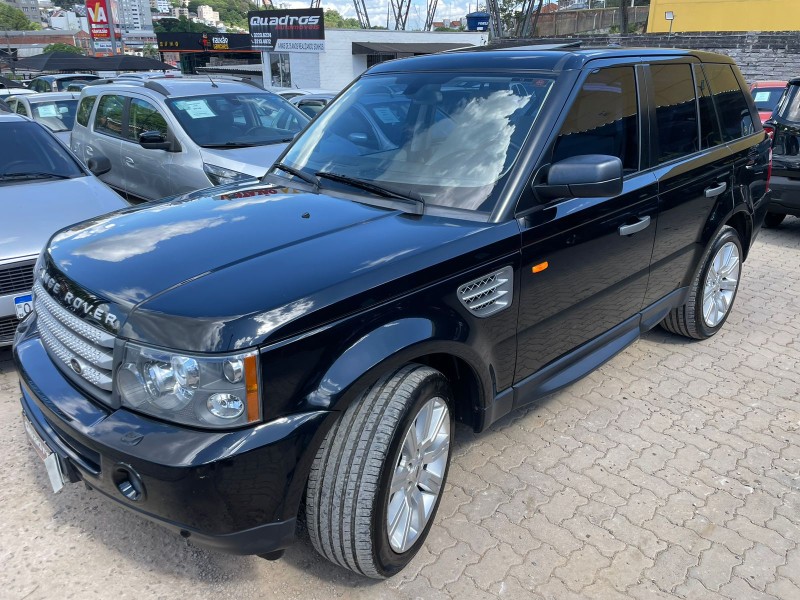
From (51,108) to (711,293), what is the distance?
35.4ft

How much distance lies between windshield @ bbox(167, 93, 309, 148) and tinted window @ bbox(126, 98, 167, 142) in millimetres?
200

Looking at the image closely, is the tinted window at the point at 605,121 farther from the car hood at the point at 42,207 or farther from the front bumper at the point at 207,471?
the car hood at the point at 42,207

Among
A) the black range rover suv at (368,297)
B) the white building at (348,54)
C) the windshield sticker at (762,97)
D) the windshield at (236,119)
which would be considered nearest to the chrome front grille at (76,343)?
the black range rover suv at (368,297)

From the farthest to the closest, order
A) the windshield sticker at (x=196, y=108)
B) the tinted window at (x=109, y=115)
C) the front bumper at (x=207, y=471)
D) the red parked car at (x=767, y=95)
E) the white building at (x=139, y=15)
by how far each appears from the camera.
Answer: the white building at (x=139, y=15) < the red parked car at (x=767, y=95) < the tinted window at (x=109, y=115) < the windshield sticker at (x=196, y=108) < the front bumper at (x=207, y=471)

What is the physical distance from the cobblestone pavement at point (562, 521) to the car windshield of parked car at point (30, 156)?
1.91 metres

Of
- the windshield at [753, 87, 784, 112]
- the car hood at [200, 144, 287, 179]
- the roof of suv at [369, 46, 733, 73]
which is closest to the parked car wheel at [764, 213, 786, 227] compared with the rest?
the windshield at [753, 87, 784, 112]

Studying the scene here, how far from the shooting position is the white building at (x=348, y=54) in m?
28.7

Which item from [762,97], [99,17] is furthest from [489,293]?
[99,17]

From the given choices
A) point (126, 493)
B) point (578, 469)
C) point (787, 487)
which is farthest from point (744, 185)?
point (126, 493)

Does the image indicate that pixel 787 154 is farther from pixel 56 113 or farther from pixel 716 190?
pixel 56 113

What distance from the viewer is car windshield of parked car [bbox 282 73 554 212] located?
2924 mm

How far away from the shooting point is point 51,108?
36.5ft

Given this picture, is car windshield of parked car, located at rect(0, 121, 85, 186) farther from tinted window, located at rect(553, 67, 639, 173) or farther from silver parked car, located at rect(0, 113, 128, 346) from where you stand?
tinted window, located at rect(553, 67, 639, 173)

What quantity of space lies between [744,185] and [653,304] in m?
1.34
